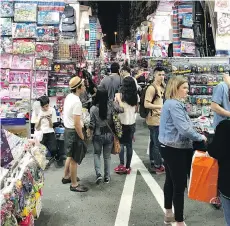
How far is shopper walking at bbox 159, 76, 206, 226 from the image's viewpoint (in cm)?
358

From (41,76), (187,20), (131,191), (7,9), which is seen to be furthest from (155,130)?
(7,9)

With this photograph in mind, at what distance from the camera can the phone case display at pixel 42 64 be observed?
6.90 meters

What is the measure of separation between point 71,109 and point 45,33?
8.50ft

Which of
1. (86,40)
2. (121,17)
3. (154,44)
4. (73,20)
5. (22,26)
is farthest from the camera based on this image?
(121,17)

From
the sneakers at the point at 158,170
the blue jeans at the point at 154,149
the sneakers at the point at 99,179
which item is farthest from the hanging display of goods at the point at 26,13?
the sneakers at the point at 158,170

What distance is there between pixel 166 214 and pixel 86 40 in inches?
322

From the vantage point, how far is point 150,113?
5.90 meters

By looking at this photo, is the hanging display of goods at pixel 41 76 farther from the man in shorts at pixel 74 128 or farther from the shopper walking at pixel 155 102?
the shopper walking at pixel 155 102

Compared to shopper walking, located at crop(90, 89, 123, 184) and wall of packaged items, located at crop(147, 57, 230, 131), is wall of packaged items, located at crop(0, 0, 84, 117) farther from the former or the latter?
wall of packaged items, located at crop(147, 57, 230, 131)

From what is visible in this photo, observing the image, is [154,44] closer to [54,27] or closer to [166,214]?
[54,27]

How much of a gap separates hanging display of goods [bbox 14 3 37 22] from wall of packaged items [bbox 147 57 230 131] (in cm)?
300

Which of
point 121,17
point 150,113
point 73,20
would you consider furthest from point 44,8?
point 121,17

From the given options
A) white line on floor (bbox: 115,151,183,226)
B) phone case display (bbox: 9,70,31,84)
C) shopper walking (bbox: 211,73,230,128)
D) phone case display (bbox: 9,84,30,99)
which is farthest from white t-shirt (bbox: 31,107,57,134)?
shopper walking (bbox: 211,73,230,128)

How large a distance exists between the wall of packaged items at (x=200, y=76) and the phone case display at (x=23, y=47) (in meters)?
2.87
